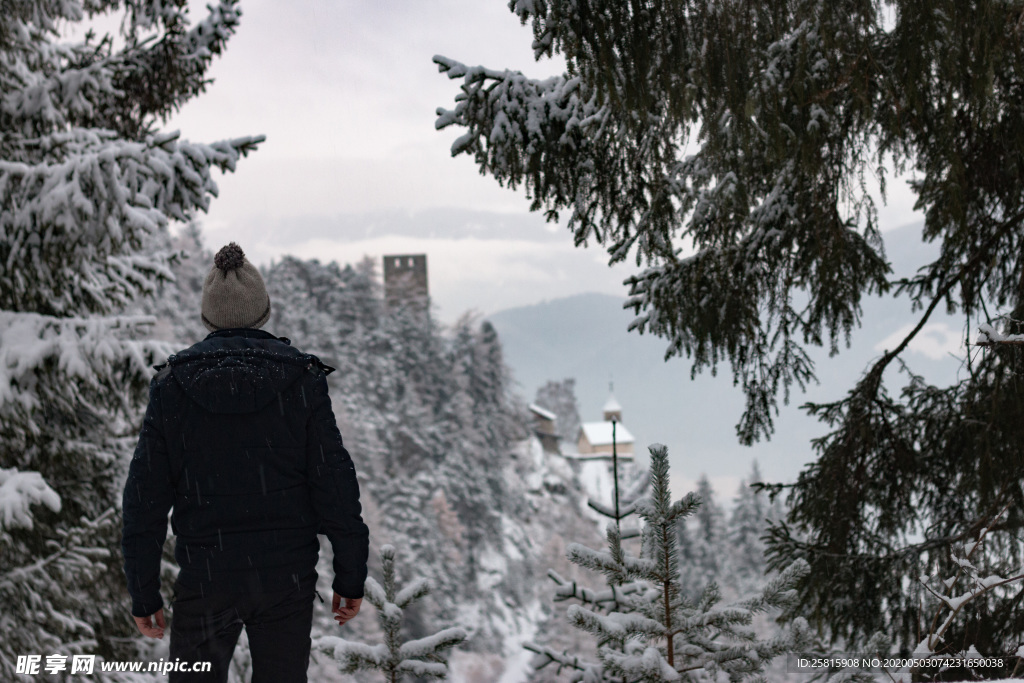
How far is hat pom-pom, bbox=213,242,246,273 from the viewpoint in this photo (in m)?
2.54

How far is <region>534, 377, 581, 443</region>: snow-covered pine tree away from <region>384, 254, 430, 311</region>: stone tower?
89.2ft

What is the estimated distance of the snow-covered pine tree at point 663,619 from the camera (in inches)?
93.7

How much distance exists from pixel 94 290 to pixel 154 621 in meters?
5.11

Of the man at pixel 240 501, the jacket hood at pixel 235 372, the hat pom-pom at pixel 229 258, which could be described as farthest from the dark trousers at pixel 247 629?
the hat pom-pom at pixel 229 258

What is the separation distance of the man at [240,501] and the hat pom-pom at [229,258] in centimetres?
26

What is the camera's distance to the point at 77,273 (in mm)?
6492

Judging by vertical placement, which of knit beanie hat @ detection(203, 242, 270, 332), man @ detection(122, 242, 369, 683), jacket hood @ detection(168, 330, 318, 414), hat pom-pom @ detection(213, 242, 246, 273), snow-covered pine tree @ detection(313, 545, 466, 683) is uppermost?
hat pom-pom @ detection(213, 242, 246, 273)

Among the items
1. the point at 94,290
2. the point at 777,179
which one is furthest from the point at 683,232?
the point at 94,290

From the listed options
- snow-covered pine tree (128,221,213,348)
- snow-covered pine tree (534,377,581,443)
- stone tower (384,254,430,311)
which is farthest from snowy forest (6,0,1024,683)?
snow-covered pine tree (534,377,581,443)

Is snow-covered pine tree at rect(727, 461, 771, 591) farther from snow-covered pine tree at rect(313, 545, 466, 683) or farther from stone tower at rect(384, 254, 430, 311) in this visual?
snow-covered pine tree at rect(313, 545, 466, 683)

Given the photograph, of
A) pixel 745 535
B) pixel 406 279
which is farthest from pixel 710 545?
pixel 406 279

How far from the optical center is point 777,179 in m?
5.21

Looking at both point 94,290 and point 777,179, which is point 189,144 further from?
point 777,179

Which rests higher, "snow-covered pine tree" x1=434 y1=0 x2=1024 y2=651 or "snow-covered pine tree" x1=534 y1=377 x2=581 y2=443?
"snow-covered pine tree" x1=534 y1=377 x2=581 y2=443
